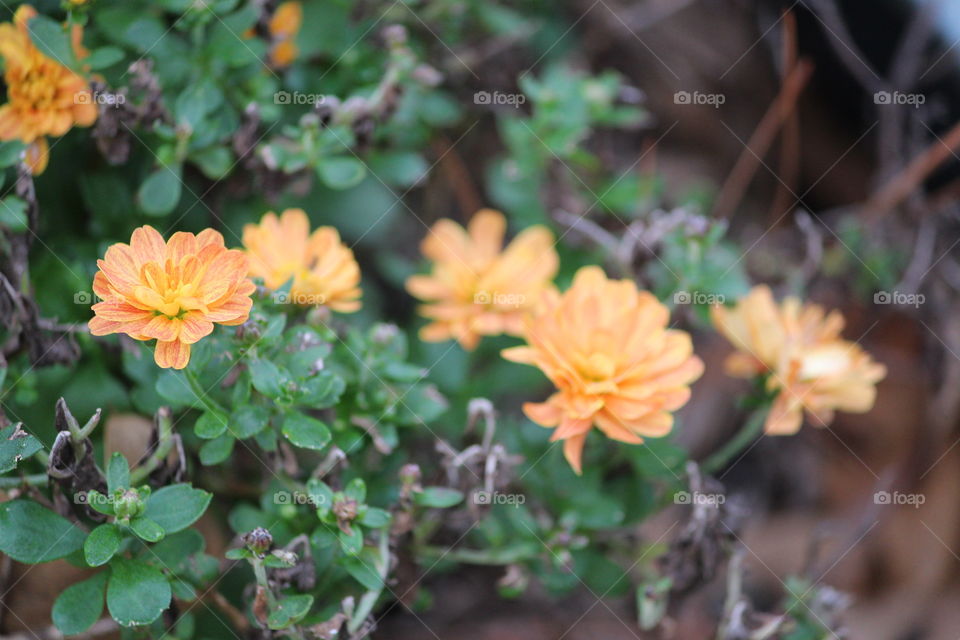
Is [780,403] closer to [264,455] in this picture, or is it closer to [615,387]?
[615,387]

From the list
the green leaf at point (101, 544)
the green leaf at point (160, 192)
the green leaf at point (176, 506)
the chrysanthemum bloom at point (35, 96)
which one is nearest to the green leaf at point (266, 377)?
the green leaf at point (176, 506)

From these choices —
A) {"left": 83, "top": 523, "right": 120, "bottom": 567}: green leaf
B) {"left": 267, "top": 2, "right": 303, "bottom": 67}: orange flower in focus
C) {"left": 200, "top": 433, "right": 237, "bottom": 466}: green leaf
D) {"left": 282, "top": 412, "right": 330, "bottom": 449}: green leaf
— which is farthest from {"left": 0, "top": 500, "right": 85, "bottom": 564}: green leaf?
{"left": 267, "top": 2, "right": 303, "bottom": 67}: orange flower in focus

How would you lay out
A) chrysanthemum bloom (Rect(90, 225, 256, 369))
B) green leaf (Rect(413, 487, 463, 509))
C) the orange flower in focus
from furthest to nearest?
the orange flower in focus, green leaf (Rect(413, 487, 463, 509)), chrysanthemum bloom (Rect(90, 225, 256, 369))

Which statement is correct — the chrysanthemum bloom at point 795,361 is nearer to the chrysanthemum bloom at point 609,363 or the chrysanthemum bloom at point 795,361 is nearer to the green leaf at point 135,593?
the chrysanthemum bloom at point 609,363

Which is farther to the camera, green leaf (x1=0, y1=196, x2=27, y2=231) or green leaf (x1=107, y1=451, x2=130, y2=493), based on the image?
green leaf (x1=0, y1=196, x2=27, y2=231)

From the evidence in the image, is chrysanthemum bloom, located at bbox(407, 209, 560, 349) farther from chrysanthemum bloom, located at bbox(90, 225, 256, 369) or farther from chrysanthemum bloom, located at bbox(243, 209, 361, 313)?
chrysanthemum bloom, located at bbox(90, 225, 256, 369)

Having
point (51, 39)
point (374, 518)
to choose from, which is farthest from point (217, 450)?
point (51, 39)

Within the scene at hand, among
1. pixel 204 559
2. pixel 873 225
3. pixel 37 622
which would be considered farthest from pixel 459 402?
pixel 873 225
